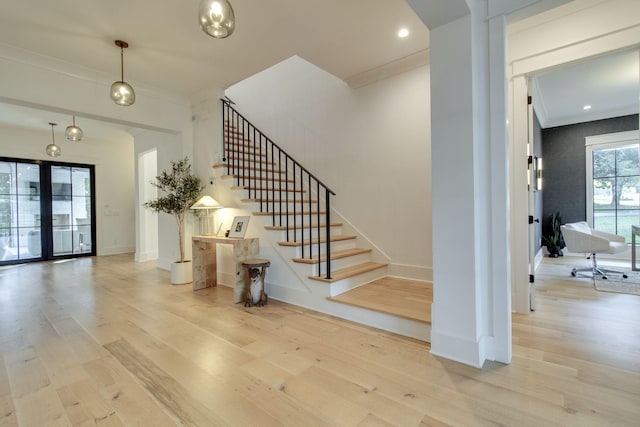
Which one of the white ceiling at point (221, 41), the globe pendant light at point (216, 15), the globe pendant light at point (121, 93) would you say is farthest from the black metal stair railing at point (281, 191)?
the globe pendant light at point (216, 15)

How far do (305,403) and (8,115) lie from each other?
777cm

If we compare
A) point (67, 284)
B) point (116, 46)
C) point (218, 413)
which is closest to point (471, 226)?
point (218, 413)

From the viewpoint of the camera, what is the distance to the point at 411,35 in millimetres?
3150

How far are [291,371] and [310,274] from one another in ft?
4.47

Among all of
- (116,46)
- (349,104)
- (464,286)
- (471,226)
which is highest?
(116,46)

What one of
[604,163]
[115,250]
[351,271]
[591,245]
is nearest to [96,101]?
[351,271]

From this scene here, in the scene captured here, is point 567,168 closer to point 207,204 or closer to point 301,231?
point 301,231

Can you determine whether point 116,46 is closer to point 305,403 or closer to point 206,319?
point 206,319

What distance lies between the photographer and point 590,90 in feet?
15.5

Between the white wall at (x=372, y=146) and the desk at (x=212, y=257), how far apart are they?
160cm

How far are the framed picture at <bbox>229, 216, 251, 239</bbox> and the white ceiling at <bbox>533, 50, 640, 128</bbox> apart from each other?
409cm

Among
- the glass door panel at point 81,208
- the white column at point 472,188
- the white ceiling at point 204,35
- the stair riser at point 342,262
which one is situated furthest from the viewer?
the glass door panel at point 81,208

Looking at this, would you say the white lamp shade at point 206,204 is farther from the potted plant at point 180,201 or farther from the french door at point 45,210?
the french door at point 45,210

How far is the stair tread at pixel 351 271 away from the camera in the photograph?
3.12 m
